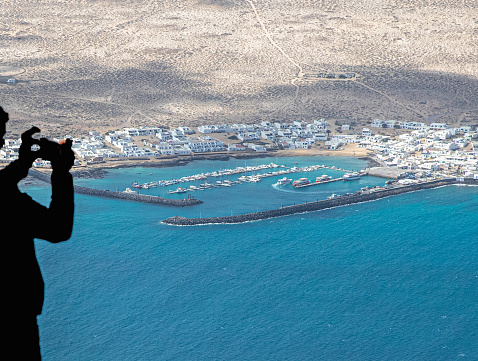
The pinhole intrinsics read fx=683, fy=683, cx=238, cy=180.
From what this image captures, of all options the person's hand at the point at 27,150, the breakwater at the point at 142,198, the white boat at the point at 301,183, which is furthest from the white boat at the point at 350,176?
the person's hand at the point at 27,150

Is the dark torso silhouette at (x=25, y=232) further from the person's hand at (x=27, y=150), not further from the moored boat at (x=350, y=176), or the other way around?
the moored boat at (x=350, y=176)

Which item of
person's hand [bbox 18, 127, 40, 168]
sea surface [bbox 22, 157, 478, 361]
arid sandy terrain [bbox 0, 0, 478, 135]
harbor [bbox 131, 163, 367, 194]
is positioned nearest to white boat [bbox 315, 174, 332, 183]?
harbor [bbox 131, 163, 367, 194]

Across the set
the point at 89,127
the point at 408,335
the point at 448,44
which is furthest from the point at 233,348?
the point at 448,44

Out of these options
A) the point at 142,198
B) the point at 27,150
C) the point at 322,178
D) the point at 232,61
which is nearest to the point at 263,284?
the point at 142,198

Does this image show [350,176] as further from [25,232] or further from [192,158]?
[25,232]

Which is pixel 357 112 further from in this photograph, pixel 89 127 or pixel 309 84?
pixel 89 127

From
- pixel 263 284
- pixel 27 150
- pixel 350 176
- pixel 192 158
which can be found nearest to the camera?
Result: pixel 27 150

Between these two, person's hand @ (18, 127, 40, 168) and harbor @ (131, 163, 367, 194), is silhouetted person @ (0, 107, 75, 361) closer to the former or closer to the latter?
person's hand @ (18, 127, 40, 168)
